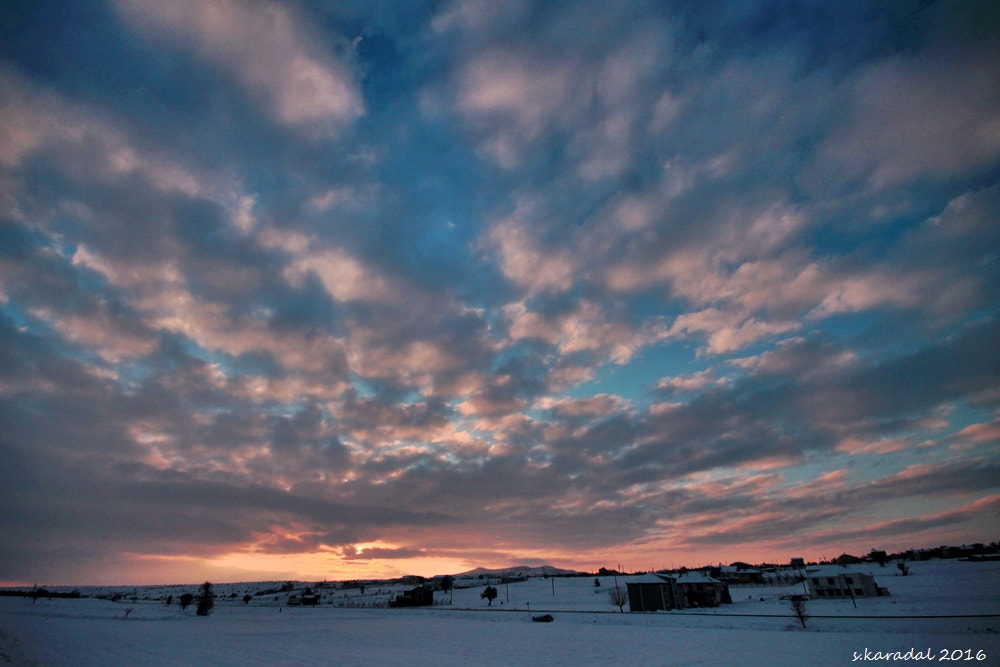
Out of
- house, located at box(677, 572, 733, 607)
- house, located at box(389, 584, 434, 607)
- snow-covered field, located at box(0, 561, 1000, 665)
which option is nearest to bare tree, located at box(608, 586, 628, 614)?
house, located at box(677, 572, 733, 607)

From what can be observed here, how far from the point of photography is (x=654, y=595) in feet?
247

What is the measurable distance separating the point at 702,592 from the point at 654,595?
11.1 meters

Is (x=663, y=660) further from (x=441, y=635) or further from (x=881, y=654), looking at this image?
(x=441, y=635)

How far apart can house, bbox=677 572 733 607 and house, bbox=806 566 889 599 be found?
1375cm

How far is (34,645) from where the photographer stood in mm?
34125

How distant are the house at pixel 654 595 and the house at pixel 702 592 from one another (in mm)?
2126

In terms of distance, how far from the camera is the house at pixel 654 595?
2943 inches

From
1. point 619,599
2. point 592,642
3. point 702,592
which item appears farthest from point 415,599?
point 592,642

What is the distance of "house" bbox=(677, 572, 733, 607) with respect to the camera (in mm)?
78500

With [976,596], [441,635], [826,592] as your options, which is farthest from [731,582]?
[441,635]

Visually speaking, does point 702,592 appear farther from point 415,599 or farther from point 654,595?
point 415,599

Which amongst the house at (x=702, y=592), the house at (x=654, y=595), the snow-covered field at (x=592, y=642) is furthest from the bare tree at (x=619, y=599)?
the snow-covered field at (x=592, y=642)

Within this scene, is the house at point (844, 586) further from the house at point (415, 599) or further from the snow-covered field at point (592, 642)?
the house at point (415, 599)

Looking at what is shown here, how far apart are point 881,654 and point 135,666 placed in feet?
144
